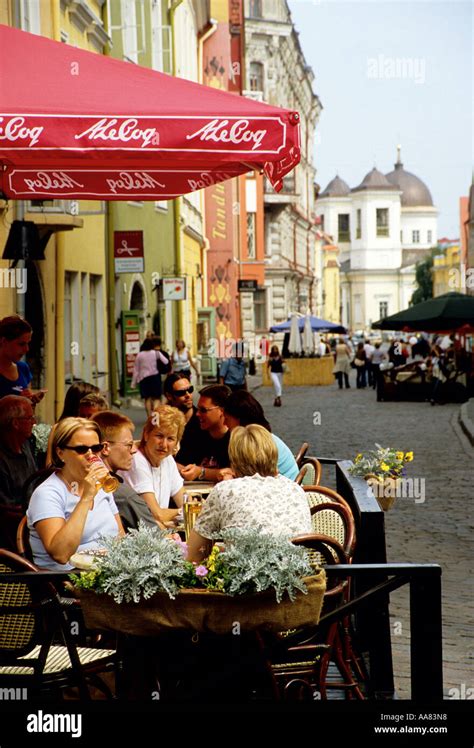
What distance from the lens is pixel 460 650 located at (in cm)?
718

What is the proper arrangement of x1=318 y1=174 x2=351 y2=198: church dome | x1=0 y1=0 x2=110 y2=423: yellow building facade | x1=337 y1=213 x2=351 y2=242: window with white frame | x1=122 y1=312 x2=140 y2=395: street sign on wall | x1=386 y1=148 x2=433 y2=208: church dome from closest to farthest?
x1=0 y1=0 x2=110 y2=423: yellow building facade, x1=122 y1=312 x2=140 y2=395: street sign on wall, x1=337 y1=213 x2=351 y2=242: window with white frame, x1=318 y1=174 x2=351 y2=198: church dome, x1=386 y1=148 x2=433 y2=208: church dome

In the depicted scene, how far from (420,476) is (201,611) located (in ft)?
39.7

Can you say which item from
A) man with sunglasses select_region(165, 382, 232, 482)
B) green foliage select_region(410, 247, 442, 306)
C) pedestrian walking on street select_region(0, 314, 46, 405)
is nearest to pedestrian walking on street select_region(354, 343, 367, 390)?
pedestrian walking on street select_region(0, 314, 46, 405)

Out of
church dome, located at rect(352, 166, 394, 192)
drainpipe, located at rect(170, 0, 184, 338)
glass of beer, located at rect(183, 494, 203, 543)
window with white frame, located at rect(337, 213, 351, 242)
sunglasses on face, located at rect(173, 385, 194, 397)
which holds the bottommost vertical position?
glass of beer, located at rect(183, 494, 203, 543)

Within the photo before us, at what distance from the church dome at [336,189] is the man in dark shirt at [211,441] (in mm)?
165919

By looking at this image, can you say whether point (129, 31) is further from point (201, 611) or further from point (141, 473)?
point (201, 611)

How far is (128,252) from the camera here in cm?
2428

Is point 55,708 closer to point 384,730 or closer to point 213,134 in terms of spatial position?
point 384,730

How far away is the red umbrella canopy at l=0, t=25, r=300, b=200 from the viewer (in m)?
7.23

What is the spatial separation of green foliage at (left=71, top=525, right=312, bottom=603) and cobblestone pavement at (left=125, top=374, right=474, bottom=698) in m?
2.12

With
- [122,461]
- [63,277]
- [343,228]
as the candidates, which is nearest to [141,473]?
[122,461]

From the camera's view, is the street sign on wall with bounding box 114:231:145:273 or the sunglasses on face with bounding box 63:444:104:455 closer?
the sunglasses on face with bounding box 63:444:104:455

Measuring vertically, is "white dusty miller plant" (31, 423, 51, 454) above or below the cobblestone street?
above

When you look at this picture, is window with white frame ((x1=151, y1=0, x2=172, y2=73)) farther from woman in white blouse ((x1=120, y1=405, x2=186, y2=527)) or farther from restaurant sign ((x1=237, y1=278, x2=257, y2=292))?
woman in white blouse ((x1=120, y1=405, x2=186, y2=527))
